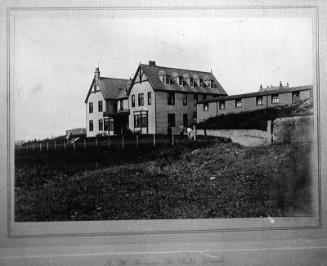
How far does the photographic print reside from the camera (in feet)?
8.87

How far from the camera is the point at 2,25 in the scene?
264cm

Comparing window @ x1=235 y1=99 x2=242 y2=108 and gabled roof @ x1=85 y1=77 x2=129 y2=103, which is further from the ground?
gabled roof @ x1=85 y1=77 x2=129 y2=103

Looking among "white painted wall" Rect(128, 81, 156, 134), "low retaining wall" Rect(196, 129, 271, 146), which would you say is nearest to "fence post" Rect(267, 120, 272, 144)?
"low retaining wall" Rect(196, 129, 271, 146)

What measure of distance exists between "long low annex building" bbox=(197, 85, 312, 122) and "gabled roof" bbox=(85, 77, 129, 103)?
0.65 m

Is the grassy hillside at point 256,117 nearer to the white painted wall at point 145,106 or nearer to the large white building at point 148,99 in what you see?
the large white building at point 148,99

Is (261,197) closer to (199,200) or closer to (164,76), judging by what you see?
(199,200)

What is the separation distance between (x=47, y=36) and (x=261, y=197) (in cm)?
202

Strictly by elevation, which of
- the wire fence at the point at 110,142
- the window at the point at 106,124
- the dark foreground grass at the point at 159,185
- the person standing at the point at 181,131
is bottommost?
the dark foreground grass at the point at 159,185

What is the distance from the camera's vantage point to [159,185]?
2.79 m

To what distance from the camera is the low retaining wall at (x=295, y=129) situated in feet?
9.21

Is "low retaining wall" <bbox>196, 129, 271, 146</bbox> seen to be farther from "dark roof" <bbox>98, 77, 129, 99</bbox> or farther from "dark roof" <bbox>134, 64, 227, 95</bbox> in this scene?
"dark roof" <bbox>98, 77, 129, 99</bbox>

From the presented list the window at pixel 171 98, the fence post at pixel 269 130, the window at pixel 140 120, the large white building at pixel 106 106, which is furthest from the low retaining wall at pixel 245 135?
the large white building at pixel 106 106

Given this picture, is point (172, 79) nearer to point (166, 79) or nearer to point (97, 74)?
point (166, 79)

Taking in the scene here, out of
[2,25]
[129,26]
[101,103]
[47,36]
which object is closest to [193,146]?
[101,103]
